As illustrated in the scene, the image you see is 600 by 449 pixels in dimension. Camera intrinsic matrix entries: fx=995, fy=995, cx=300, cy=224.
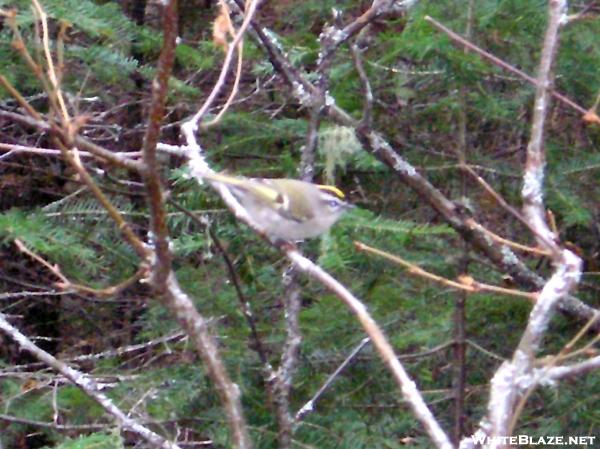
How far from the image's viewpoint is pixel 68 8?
10.9 ft

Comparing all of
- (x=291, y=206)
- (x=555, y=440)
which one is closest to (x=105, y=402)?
(x=291, y=206)

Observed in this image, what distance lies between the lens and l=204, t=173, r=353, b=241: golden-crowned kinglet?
10.2 feet

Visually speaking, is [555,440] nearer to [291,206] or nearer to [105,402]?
[291,206]

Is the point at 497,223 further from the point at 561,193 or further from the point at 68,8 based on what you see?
the point at 68,8

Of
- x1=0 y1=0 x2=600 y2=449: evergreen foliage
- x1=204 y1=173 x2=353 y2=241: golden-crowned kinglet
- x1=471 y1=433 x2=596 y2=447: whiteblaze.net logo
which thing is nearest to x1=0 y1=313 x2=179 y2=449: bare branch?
x1=0 y1=0 x2=600 y2=449: evergreen foliage

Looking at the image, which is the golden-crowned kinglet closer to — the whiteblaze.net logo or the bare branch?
the bare branch

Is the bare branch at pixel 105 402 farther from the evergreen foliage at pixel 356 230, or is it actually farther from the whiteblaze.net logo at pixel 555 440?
the whiteblaze.net logo at pixel 555 440

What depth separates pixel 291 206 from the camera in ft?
10.5

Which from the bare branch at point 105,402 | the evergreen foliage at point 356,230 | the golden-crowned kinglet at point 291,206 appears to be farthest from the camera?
the evergreen foliage at point 356,230

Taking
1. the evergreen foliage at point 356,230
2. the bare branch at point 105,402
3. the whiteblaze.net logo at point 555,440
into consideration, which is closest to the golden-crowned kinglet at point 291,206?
the evergreen foliage at point 356,230

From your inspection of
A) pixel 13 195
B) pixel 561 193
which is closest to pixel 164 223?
pixel 561 193

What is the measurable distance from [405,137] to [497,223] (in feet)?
2.02

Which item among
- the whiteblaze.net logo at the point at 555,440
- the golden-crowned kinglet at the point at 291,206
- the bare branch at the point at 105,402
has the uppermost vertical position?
the golden-crowned kinglet at the point at 291,206

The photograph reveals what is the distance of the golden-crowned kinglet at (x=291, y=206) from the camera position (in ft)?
10.2
